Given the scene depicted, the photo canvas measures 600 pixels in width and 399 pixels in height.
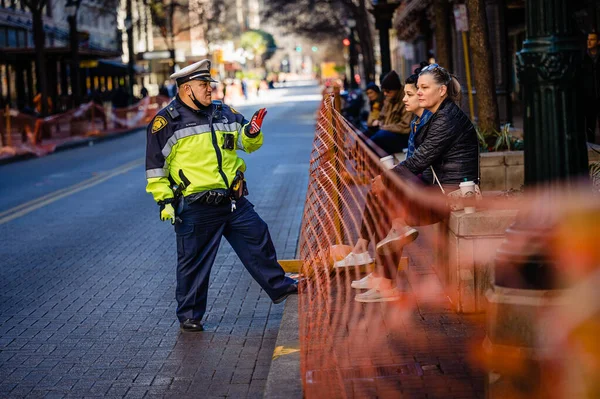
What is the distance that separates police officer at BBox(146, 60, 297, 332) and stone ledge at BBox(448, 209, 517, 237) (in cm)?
151

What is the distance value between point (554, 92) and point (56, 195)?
1358cm

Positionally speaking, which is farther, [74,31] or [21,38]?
[21,38]

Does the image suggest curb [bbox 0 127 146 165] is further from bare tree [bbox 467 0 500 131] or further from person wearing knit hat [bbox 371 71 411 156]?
bare tree [bbox 467 0 500 131]

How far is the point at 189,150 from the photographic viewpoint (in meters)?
7.31

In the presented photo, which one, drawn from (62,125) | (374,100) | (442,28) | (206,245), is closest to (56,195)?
(374,100)

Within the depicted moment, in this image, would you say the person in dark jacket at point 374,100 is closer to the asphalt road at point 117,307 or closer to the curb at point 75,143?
the asphalt road at point 117,307

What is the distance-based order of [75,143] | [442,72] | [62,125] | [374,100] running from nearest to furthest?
Result: [442,72], [374,100], [75,143], [62,125]

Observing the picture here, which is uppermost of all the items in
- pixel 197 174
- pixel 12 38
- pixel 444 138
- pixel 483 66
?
pixel 12 38

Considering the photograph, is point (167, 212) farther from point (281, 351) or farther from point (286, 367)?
point (286, 367)

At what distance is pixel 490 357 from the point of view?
14.9 feet

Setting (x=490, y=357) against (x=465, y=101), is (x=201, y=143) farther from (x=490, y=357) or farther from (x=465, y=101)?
(x=465, y=101)

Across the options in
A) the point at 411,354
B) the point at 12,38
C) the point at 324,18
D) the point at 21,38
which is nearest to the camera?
the point at 411,354

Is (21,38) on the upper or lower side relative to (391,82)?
upper

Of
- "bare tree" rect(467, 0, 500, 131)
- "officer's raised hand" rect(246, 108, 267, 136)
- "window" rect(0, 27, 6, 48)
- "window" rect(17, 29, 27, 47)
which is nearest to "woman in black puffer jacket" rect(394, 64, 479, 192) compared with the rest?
"officer's raised hand" rect(246, 108, 267, 136)
